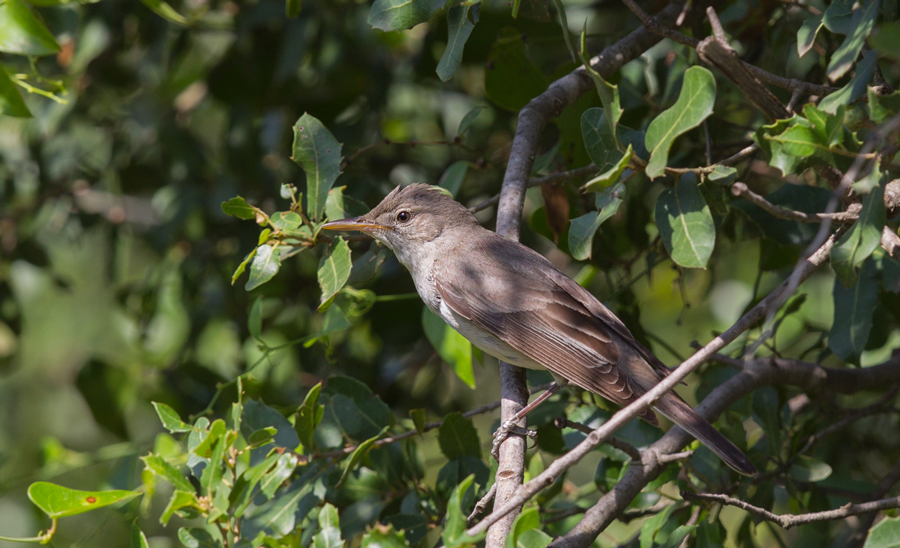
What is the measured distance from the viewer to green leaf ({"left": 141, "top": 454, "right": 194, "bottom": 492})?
2273mm

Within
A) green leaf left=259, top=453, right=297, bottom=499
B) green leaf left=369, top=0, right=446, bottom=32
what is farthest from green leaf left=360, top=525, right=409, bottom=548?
green leaf left=369, top=0, right=446, bottom=32

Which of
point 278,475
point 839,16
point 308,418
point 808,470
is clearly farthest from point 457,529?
point 839,16

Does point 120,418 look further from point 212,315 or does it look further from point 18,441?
point 18,441

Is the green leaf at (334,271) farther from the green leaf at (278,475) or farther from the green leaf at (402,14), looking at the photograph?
the green leaf at (402,14)

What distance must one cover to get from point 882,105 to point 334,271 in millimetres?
1840

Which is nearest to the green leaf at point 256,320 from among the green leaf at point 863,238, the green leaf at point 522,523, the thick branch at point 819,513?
the green leaf at point 522,523

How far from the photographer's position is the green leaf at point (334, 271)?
2.66 meters

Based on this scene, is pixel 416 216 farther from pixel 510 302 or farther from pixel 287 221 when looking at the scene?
pixel 287 221

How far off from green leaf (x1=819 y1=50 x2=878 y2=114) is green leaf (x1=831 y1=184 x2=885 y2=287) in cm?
29

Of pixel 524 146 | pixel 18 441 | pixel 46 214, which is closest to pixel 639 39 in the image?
pixel 524 146

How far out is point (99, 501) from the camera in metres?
2.31

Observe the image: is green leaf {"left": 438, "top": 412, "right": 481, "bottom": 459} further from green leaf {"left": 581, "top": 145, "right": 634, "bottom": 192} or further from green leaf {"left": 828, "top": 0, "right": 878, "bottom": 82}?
green leaf {"left": 828, "top": 0, "right": 878, "bottom": 82}

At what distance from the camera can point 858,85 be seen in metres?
2.10

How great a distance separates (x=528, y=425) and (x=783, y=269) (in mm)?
1657
